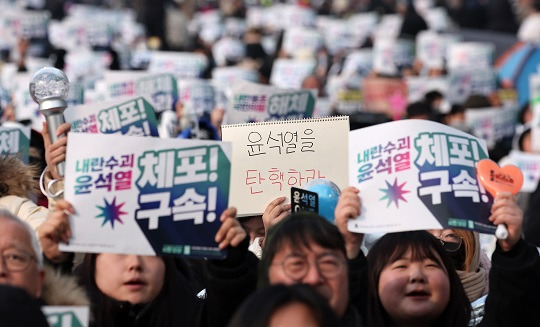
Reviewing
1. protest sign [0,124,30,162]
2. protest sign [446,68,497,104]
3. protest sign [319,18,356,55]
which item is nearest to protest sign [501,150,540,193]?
protest sign [0,124,30,162]

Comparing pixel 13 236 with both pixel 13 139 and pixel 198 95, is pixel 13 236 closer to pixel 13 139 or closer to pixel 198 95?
pixel 13 139

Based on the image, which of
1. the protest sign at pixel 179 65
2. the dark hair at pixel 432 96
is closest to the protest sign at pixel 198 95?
the protest sign at pixel 179 65

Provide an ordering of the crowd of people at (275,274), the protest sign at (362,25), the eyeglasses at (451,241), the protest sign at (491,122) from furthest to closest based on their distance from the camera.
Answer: the protest sign at (362,25) → the protest sign at (491,122) → the eyeglasses at (451,241) → the crowd of people at (275,274)

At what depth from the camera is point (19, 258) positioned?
187 inches

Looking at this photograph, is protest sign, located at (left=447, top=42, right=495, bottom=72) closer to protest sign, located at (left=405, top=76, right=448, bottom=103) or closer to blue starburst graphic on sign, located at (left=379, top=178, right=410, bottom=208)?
protest sign, located at (left=405, top=76, right=448, bottom=103)

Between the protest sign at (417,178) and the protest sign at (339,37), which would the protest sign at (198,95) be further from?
the protest sign at (339,37)

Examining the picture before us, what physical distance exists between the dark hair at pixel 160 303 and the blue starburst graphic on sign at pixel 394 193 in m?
0.88

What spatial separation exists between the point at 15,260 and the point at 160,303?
33.1 inches

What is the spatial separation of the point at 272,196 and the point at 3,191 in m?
1.17

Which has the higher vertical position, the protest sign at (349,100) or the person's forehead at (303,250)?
the protest sign at (349,100)

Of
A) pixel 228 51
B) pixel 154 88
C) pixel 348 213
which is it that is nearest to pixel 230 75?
pixel 228 51

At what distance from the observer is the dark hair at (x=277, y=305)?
3.99 metres

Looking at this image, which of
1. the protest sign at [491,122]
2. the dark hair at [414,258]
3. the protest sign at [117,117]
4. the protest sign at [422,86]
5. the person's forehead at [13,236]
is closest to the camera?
the person's forehead at [13,236]

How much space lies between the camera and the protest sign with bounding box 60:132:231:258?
516cm
